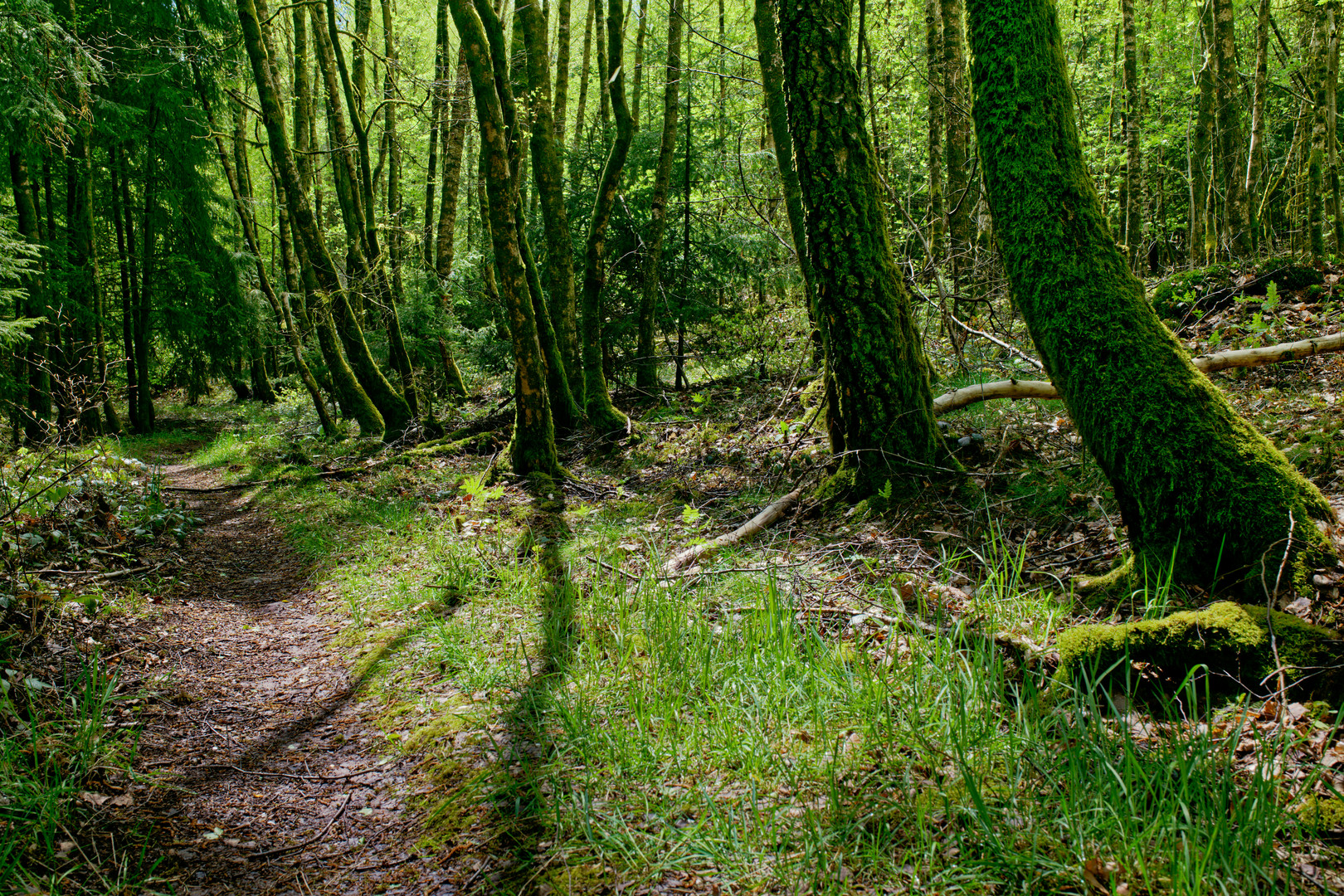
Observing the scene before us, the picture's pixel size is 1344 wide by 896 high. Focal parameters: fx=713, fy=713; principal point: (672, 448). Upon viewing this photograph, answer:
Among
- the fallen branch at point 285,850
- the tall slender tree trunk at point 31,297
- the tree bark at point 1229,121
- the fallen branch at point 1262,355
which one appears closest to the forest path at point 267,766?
the fallen branch at point 285,850

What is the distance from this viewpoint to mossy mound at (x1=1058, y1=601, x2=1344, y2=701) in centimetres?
258

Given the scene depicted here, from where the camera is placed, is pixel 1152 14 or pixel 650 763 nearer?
pixel 650 763

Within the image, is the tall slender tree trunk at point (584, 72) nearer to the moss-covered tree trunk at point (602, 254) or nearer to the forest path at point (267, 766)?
the moss-covered tree trunk at point (602, 254)

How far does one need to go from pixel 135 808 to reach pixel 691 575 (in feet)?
9.86

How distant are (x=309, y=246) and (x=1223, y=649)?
518 inches

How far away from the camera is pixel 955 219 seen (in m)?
10.2

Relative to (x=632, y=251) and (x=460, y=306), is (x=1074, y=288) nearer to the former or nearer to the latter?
(x=632, y=251)

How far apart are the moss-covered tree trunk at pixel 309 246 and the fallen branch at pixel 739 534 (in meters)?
8.81

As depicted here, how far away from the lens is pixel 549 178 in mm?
9984

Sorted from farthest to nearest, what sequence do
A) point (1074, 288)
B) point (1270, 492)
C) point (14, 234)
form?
1. point (14, 234)
2. point (1074, 288)
3. point (1270, 492)

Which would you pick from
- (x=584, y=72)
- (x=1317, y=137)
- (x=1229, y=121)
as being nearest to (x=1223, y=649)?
(x=1317, y=137)

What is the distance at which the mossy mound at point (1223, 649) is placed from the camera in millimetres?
2584

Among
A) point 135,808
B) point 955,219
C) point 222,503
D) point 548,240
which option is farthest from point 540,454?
point 955,219

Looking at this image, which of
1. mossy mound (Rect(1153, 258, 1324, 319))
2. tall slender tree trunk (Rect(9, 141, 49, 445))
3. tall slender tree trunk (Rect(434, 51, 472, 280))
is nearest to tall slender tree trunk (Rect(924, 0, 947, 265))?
mossy mound (Rect(1153, 258, 1324, 319))
